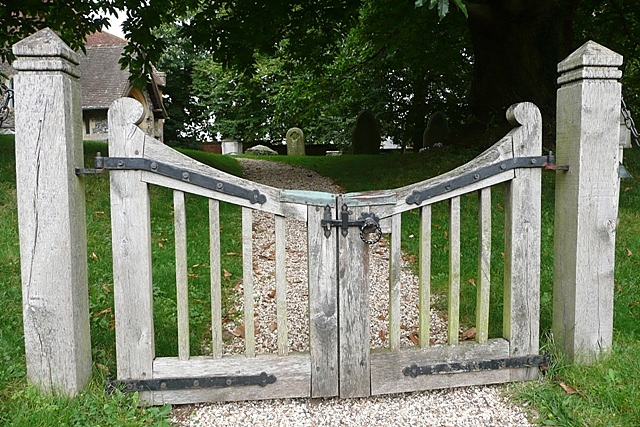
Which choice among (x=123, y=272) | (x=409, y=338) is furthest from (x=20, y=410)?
(x=409, y=338)

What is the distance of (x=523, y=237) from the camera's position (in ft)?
10.8

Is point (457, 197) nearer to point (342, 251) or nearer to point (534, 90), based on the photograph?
point (342, 251)

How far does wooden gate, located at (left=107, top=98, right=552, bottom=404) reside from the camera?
3025mm

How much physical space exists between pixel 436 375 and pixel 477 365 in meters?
0.24

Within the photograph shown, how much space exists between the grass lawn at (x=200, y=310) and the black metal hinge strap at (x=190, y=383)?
63mm

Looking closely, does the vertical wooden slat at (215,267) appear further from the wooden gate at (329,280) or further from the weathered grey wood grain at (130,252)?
the weathered grey wood grain at (130,252)

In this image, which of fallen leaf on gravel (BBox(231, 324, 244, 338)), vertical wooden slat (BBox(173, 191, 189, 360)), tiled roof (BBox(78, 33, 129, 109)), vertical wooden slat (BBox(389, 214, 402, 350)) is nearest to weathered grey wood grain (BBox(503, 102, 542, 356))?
vertical wooden slat (BBox(389, 214, 402, 350))

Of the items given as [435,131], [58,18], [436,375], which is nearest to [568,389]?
[436,375]

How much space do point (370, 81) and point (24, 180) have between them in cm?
1988

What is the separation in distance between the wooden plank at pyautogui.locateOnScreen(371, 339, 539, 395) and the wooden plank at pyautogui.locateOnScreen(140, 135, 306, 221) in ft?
3.11

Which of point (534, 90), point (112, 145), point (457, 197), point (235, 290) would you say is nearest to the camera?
point (112, 145)

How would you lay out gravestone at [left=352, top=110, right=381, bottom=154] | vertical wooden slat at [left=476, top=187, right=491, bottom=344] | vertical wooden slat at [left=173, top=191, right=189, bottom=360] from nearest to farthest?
vertical wooden slat at [left=173, top=191, right=189, bottom=360], vertical wooden slat at [left=476, top=187, right=491, bottom=344], gravestone at [left=352, top=110, right=381, bottom=154]

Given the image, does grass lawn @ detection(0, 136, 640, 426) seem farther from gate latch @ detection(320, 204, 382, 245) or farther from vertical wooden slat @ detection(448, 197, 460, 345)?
gate latch @ detection(320, 204, 382, 245)

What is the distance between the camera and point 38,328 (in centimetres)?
290
